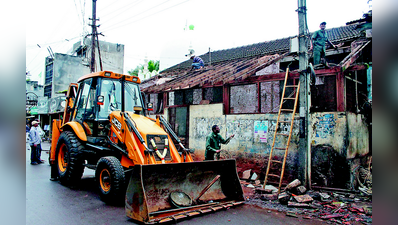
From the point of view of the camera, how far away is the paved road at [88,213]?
4961mm

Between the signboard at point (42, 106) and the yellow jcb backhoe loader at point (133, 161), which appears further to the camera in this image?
the signboard at point (42, 106)

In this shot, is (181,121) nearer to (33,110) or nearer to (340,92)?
(340,92)

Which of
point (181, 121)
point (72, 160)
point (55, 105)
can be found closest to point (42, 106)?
point (55, 105)

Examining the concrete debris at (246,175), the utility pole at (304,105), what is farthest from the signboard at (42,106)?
the utility pole at (304,105)

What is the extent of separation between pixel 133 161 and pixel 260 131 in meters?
4.73

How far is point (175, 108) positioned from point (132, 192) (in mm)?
7653

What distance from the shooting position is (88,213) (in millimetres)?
5316

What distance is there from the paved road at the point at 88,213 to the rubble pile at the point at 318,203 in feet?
1.46

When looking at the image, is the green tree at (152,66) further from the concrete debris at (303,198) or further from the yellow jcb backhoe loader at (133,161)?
the concrete debris at (303,198)

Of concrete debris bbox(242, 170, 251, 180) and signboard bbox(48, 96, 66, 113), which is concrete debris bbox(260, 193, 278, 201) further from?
signboard bbox(48, 96, 66, 113)

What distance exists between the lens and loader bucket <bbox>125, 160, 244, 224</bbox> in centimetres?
488

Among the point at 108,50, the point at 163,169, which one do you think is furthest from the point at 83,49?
the point at 163,169
